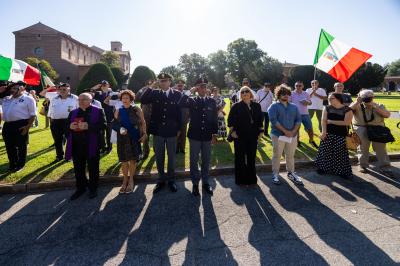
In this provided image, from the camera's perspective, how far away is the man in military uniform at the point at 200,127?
5336 millimetres

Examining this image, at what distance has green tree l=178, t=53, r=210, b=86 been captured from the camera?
86500mm

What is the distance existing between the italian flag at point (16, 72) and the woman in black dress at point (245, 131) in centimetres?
634

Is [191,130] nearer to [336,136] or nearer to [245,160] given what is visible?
[245,160]

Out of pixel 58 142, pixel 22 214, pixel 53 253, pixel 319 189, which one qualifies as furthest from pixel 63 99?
pixel 319 189

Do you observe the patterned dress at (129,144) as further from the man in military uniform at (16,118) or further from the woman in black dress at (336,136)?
the woman in black dress at (336,136)

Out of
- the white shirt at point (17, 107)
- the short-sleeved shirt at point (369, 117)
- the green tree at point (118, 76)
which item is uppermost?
the green tree at point (118, 76)

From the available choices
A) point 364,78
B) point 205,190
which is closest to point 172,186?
point 205,190

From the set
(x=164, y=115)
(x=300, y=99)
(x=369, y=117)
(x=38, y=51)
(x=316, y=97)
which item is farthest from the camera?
(x=38, y=51)

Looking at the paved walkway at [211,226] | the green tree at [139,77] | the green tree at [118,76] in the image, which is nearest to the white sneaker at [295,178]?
the paved walkway at [211,226]

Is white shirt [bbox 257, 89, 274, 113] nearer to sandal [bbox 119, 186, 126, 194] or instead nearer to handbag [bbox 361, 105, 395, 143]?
handbag [bbox 361, 105, 395, 143]

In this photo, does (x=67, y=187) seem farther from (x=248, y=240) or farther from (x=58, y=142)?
(x=248, y=240)

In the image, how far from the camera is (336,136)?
623 cm

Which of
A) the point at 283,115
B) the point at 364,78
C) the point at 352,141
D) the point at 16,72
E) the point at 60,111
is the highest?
the point at 364,78

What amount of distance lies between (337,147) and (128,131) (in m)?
4.55
